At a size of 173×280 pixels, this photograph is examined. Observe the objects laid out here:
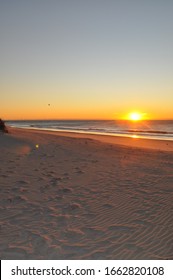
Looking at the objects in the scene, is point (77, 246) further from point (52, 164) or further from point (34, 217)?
point (52, 164)

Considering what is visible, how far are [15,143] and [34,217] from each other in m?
12.5

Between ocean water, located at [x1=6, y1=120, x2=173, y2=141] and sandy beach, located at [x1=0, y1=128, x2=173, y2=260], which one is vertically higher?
ocean water, located at [x1=6, y1=120, x2=173, y2=141]

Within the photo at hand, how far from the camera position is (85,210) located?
768 centimetres

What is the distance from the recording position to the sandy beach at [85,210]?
570 cm

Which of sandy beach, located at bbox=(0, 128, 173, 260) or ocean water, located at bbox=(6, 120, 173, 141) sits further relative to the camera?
ocean water, located at bbox=(6, 120, 173, 141)

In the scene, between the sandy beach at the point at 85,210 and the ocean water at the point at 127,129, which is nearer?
the sandy beach at the point at 85,210

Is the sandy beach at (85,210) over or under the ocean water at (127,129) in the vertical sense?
under

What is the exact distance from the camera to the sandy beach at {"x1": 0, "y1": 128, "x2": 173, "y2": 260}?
5703 millimetres

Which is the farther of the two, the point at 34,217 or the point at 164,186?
the point at 164,186

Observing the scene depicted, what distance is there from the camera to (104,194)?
9055 mm
